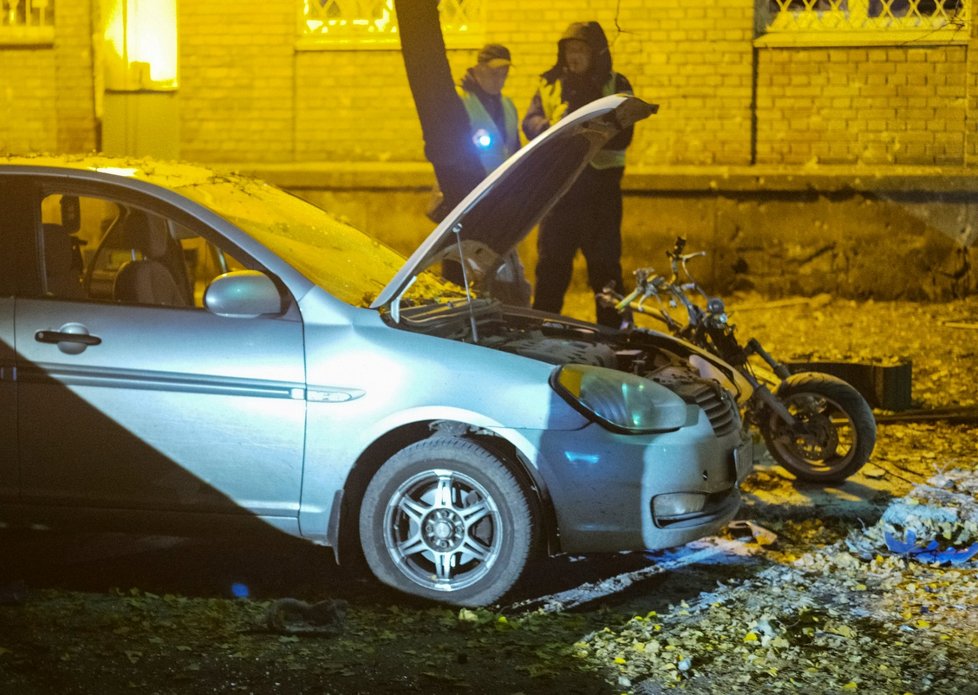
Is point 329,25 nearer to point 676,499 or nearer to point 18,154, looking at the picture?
point 18,154

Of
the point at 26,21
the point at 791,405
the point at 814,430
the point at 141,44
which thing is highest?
the point at 26,21

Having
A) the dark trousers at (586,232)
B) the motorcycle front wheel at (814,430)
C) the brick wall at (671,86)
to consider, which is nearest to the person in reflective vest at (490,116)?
the dark trousers at (586,232)

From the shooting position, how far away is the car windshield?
5.59 m

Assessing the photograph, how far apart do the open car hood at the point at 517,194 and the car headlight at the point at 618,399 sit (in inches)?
26.4

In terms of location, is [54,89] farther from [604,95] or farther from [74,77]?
[604,95]

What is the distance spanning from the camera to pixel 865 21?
13125 mm

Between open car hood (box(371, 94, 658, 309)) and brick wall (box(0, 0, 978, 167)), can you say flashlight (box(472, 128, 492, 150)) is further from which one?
brick wall (box(0, 0, 978, 167))

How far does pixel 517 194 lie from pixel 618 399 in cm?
117

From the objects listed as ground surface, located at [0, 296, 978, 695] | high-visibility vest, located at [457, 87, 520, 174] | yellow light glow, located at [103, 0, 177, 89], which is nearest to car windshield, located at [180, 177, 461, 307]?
ground surface, located at [0, 296, 978, 695]

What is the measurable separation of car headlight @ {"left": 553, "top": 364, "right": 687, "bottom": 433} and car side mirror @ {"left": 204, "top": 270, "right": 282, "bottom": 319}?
1051mm

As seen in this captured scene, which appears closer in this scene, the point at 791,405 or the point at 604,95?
the point at 791,405

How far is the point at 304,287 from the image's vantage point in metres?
5.39

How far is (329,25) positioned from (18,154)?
26.7 feet

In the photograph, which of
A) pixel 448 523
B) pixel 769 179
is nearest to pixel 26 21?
pixel 769 179
